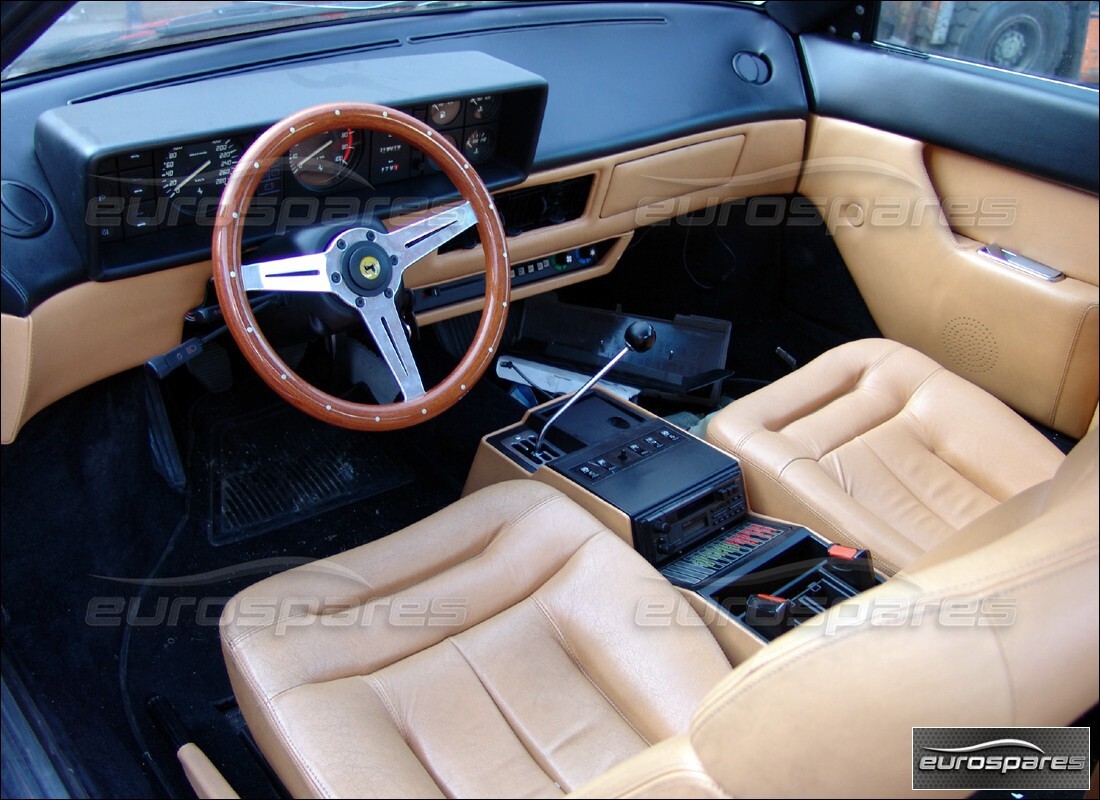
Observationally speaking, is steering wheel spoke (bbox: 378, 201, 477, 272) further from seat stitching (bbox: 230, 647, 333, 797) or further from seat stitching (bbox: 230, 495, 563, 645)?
seat stitching (bbox: 230, 647, 333, 797)

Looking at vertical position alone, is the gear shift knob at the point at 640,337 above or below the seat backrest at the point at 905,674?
below

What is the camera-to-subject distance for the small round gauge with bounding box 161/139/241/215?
67.7 inches

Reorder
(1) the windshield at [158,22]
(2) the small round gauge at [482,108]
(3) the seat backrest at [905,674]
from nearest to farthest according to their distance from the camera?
1. (3) the seat backrest at [905,674]
2. (1) the windshield at [158,22]
3. (2) the small round gauge at [482,108]

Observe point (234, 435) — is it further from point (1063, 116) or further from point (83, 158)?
point (1063, 116)

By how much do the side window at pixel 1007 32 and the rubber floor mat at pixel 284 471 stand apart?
69.0 inches

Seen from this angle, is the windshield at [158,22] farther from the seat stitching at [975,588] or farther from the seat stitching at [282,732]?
the seat stitching at [975,588]

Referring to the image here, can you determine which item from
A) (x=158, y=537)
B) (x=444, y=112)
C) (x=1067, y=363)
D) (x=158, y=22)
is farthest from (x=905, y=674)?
(x=158, y=22)

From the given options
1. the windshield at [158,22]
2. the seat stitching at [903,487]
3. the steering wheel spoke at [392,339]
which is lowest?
the seat stitching at [903,487]

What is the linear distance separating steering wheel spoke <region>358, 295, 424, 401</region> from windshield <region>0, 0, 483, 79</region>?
0.74 m

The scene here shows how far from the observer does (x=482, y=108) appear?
2.08 m

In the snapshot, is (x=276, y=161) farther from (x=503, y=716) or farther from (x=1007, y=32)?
(x=1007, y=32)

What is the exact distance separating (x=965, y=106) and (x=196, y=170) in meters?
1.72

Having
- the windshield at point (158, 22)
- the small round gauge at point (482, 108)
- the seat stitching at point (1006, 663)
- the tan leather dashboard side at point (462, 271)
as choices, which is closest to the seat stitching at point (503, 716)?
the seat stitching at point (1006, 663)

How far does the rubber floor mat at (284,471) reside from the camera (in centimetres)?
241
